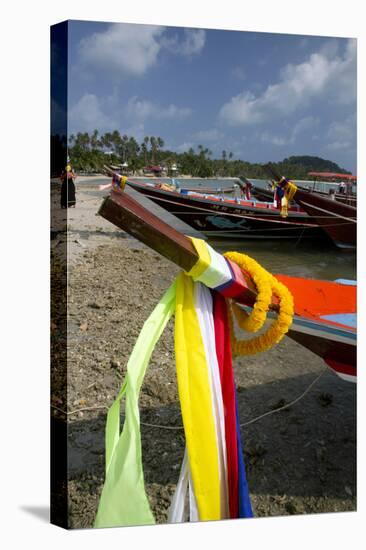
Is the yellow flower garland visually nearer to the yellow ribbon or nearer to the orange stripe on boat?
the yellow ribbon

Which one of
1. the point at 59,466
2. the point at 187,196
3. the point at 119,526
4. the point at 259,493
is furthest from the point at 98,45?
the point at 187,196

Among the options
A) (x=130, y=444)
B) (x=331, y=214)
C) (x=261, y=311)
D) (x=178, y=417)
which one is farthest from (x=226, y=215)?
(x=130, y=444)

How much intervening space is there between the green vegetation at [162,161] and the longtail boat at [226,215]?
1.23 ft

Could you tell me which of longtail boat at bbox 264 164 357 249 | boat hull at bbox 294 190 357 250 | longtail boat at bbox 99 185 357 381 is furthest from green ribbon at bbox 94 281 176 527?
boat hull at bbox 294 190 357 250

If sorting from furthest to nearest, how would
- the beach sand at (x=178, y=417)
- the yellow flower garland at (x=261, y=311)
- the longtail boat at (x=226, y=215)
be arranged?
the longtail boat at (x=226, y=215)
the beach sand at (x=178, y=417)
the yellow flower garland at (x=261, y=311)

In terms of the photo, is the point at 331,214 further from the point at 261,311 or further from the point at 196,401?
the point at 196,401

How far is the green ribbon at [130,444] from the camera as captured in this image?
102cm

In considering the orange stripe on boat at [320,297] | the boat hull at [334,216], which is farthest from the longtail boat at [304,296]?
the boat hull at [334,216]

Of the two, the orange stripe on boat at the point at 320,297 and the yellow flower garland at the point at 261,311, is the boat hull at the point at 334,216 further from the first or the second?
the yellow flower garland at the point at 261,311

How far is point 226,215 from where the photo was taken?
556cm

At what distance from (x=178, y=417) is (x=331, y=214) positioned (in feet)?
9.21

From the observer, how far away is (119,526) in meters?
1.19

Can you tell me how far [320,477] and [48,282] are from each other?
118 centimetres

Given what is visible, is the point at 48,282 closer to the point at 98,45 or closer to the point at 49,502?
the point at 49,502
